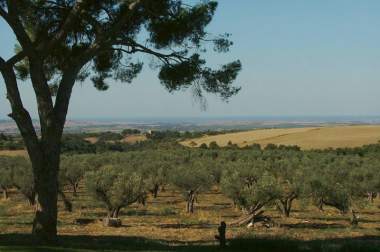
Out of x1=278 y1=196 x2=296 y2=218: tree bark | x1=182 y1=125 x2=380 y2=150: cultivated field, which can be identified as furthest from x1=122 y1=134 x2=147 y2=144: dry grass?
x1=278 y1=196 x2=296 y2=218: tree bark

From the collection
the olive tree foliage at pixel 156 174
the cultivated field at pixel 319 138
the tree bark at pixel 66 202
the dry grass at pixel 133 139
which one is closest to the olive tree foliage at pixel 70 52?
the tree bark at pixel 66 202

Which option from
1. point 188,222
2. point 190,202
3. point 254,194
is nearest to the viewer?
point 188,222

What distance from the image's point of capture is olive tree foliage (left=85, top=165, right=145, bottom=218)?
94.7 ft

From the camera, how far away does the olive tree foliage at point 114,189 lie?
28875 millimetres

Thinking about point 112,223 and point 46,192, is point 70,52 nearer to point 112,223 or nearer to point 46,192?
point 46,192

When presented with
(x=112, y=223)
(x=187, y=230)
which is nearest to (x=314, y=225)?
(x=187, y=230)

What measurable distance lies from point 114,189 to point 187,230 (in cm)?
614

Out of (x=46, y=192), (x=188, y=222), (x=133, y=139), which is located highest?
(x=46, y=192)

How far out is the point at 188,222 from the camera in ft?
94.3

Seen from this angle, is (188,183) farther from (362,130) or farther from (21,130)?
(362,130)

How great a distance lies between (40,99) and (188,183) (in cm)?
2588

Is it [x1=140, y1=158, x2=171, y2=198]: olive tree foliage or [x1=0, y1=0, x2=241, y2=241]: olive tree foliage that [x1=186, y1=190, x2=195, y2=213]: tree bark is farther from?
[x1=0, y1=0, x2=241, y2=241]: olive tree foliage

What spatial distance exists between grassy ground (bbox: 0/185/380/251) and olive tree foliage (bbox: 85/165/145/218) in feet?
3.25

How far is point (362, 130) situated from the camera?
102 m
